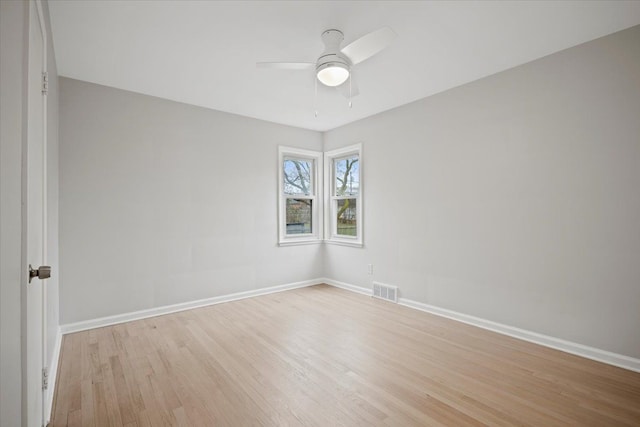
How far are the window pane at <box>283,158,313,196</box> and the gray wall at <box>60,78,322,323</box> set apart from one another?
0.31 m

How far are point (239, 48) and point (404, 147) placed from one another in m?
2.37

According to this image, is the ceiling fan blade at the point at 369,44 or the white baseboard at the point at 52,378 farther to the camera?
the ceiling fan blade at the point at 369,44

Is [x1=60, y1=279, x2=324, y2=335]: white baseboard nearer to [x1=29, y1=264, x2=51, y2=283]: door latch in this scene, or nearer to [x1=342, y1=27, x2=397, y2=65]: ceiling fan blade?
[x1=29, y1=264, x2=51, y2=283]: door latch

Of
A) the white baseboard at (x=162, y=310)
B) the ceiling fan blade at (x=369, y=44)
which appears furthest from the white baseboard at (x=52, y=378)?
the ceiling fan blade at (x=369, y=44)

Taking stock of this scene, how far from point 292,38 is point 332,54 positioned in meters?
0.41

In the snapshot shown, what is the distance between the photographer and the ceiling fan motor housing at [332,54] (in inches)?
93.8

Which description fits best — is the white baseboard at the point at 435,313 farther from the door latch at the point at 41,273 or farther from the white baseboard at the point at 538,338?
the door latch at the point at 41,273

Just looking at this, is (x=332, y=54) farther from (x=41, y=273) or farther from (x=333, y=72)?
(x=41, y=273)

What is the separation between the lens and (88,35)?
8.21 feet

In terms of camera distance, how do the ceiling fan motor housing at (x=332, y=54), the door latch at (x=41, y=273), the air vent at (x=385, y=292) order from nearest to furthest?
the door latch at (x=41, y=273) < the ceiling fan motor housing at (x=332, y=54) < the air vent at (x=385, y=292)

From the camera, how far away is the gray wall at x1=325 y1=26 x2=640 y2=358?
2492mm

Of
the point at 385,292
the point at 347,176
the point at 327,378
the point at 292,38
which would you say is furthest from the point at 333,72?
the point at 385,292

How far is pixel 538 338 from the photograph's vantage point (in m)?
2.92

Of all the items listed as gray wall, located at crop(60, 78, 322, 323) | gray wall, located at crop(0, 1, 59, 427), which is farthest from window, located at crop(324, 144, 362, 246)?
gray wall, located at crop(0, 1, 59, 427)
